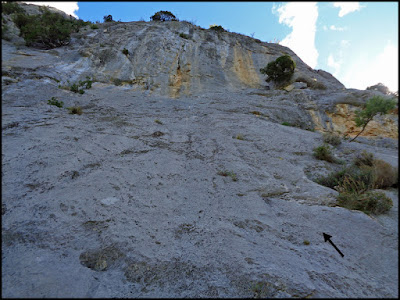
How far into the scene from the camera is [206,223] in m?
A: 3.60

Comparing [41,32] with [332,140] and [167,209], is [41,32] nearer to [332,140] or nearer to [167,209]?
[167,209]

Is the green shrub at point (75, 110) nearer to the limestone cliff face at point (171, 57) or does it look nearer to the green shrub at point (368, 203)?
the limestone cliff face at point (171, 57)

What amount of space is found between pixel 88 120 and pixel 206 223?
5039 mm

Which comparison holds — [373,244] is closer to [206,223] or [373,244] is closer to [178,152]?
[206,223]

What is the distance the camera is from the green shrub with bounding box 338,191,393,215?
432 cm

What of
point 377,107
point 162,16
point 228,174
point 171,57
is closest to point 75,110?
point 228,174

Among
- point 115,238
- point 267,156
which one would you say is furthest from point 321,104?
point 115,238

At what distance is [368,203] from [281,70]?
515 inches

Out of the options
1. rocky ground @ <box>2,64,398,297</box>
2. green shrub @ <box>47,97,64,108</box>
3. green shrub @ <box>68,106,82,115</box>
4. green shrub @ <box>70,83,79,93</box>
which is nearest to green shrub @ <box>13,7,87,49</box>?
green shrub @ <box>70,83,79,93</box>

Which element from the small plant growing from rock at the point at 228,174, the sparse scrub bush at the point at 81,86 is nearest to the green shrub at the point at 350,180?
the small plant growing from rock at the point at 228,174

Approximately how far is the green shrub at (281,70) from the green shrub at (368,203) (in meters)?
12.6

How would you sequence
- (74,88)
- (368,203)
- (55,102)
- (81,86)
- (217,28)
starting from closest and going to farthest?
→ 1. (368,203)
2. (55,102)
3. (74,88)
4. (81,86)
5. (217,28)

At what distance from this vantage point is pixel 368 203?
439cm

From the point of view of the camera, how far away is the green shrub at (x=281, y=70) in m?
15.4
